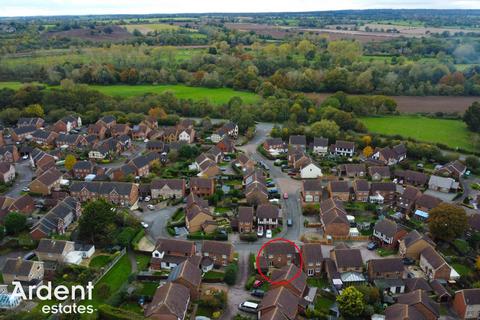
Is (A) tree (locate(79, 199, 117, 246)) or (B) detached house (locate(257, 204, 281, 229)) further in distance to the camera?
(B) detached house (locate(257, 204, 281, 229))

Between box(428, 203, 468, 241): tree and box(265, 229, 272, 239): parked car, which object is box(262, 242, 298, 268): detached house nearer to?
box(265, 229, 272, 239): parked car

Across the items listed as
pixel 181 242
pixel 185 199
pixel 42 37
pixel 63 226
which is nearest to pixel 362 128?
pixel 185 199

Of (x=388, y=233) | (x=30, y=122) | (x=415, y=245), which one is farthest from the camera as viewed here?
(x=30, y=122)

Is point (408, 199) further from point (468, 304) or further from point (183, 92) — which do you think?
point (183, 92)

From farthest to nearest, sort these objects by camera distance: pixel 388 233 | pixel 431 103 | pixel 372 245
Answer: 1. pixel 431 103
2. pixel 372 245
3. pixel 388 233

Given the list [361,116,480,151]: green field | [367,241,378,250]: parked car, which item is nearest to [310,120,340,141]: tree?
[361,116,480,151]: green field

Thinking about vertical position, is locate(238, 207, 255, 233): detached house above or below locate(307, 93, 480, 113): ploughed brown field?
above

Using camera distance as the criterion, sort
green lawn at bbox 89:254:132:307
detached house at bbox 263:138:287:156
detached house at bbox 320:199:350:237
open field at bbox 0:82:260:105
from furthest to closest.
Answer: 1. open field at bbox 0:82:260:105
2. detached house at bbox 263:138:287:156
3. detached house at bbox 320:199:350:237
4. green lawn at bbox 89:254:132:307

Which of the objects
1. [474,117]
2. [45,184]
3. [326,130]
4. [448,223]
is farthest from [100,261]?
[474,117]
